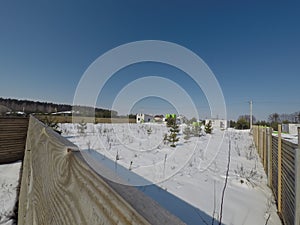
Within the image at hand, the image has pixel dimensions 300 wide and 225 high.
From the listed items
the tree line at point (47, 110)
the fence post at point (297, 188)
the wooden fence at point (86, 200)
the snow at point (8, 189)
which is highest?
the tree line at point (47, 110)

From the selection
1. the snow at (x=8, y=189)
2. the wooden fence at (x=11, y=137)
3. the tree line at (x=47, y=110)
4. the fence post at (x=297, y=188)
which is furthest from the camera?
the tree line at (x=47, y=110)

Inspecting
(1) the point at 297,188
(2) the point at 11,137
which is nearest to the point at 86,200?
(1) the point at 297,188

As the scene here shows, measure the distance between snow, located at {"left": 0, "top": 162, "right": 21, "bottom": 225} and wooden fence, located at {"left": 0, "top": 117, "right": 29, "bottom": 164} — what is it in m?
0.16

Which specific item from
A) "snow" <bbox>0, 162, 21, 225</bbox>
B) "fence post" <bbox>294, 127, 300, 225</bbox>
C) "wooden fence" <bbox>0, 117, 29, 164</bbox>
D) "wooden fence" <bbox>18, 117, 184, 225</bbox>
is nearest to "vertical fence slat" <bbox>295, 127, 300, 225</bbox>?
"fence post" <bbox>294, 127, 300, 225</bbox>

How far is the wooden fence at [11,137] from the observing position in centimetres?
308

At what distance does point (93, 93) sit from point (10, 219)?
1.89m

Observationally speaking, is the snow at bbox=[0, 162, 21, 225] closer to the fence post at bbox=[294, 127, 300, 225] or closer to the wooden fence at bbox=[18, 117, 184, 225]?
the wooden fence at bbox=[18, 117, 184, 225]

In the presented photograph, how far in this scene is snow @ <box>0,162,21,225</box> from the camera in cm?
215

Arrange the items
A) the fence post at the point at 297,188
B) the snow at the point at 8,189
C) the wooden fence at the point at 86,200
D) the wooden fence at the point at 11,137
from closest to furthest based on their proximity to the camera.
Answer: the wooden fence at the point at 86,200 < the fence post at the point at 297,188 < the snow at the point at 8,189 < the wooden fence at the point at 11,137

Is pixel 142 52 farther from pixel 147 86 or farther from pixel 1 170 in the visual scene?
pixel 1 170

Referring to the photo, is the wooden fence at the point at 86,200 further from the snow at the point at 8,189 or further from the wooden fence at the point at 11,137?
the wooden fence at the point at 11,137

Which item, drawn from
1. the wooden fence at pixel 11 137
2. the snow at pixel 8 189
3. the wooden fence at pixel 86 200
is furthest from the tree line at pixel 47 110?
the wooden fence at pixel 86 200

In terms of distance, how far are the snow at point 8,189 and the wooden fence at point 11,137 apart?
16 cm

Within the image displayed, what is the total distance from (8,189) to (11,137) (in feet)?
3.02
